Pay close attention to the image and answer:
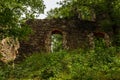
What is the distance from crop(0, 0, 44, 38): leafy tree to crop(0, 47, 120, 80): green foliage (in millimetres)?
2166

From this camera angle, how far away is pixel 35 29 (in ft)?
73.3

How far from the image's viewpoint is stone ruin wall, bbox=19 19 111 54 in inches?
861

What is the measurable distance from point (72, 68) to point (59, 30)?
387 inches

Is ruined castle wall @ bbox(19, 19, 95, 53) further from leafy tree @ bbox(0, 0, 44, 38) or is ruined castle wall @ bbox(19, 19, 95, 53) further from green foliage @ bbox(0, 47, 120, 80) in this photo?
leafy tree @ bbox(0, 0, 44, 38)

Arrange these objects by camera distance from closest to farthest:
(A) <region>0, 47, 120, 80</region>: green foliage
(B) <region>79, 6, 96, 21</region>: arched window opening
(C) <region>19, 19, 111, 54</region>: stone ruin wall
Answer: (A) <region>0, 47, 120, 80</region>: green foliage, (C) <region>19, 19, 111, 54</region>: stone ruin wall, (B) <region>79, 6, 96, 21</region>: arched window opening

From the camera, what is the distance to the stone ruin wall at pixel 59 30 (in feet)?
71.8

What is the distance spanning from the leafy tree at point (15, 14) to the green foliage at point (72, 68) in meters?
2.17

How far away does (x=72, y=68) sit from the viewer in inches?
528

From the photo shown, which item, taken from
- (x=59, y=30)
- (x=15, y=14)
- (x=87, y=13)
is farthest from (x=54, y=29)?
(x=15, y=14)

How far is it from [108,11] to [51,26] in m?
5.09

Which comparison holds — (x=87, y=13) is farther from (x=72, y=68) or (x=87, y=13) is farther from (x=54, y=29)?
(x=72, y=68)

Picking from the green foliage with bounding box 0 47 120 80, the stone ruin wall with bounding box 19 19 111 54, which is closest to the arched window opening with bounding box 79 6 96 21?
the stone ruin wall with bounding box 19 19 111 54

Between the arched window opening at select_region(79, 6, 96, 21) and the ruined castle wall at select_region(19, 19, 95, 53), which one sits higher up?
the arched window opening at select_region(79, 6, 96, 21)

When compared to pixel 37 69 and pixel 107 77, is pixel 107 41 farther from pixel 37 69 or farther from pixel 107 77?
pixel 107 77
